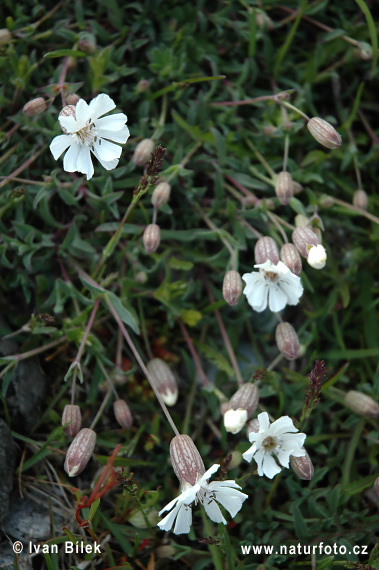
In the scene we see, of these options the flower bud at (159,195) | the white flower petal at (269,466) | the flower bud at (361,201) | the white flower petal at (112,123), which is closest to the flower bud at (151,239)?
the flower bud at (159,195)

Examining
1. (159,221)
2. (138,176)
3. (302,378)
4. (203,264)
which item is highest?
(138,176)

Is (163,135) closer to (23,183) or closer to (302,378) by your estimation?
(23,183)

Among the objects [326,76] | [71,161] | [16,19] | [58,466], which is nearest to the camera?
[71,161]

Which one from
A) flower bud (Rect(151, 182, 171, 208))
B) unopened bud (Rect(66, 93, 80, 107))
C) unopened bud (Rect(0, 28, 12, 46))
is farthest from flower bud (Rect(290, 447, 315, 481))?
unopened bud (Rect(0, 28, 12, 46))

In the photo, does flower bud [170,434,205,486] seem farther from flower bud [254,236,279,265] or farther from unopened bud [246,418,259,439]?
flower bud [254,236,279,265]

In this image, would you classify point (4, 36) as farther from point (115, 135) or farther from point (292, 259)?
point (292, 259)

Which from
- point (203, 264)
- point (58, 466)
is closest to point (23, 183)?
point (203, 264)
